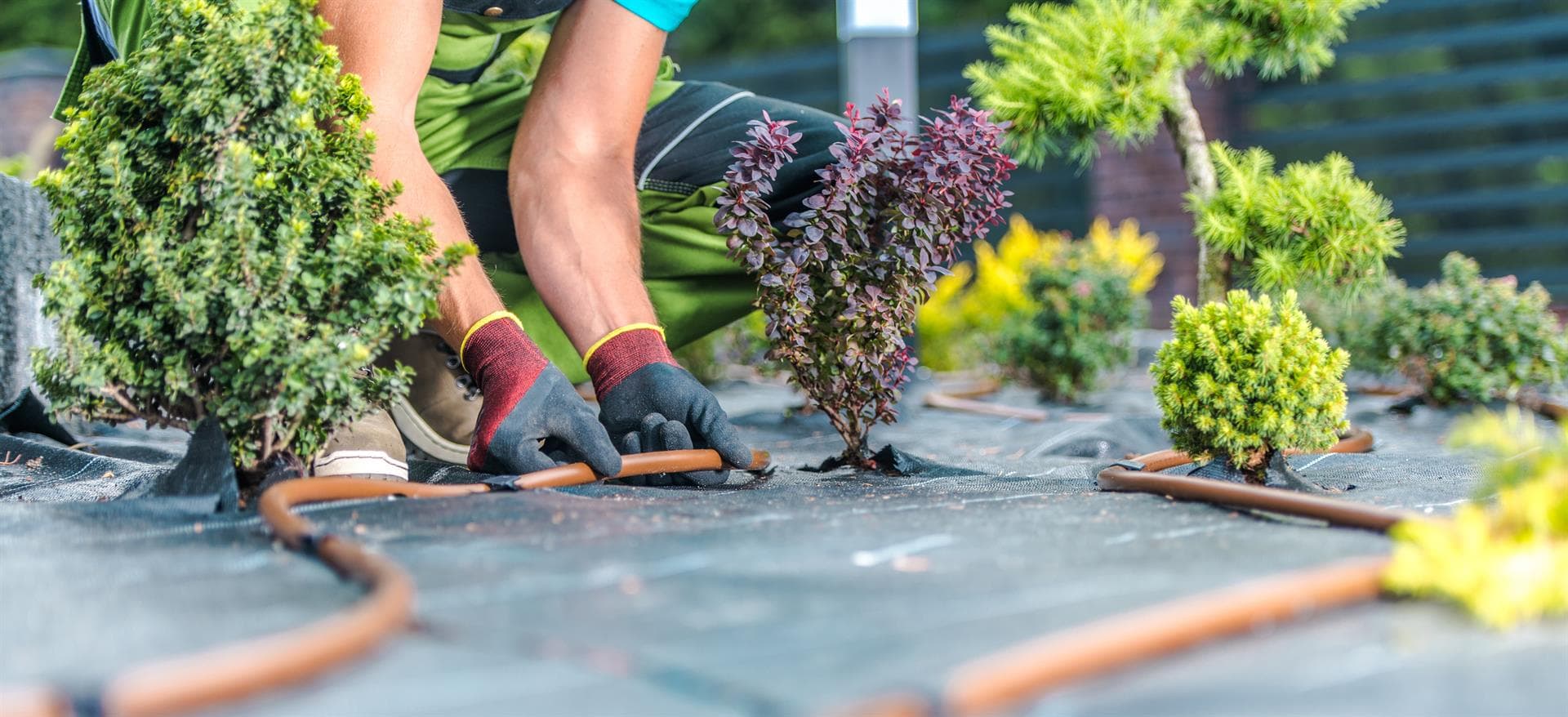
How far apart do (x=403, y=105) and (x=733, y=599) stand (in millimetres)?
1413

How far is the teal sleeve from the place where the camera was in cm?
264

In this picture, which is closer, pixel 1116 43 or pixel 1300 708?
pixel 1300 708

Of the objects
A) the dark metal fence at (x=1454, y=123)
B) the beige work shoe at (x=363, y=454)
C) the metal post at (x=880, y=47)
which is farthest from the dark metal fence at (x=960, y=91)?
the beige work shoe at (x=363, y=454)

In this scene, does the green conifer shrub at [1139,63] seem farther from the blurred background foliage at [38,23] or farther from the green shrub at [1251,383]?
the blurred background foliage at [38,23]

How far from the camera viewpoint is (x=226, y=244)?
177cm

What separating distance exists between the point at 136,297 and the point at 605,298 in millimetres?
889

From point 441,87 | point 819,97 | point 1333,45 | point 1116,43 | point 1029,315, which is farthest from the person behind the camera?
point 819,97

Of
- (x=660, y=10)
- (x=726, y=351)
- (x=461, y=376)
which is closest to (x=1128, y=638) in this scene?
(x=461, y=376)

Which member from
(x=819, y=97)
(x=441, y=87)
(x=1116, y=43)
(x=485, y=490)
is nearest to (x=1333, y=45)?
(x=819, y=97)

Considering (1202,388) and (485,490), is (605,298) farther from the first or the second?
(1202,388)

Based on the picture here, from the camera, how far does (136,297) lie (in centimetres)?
184

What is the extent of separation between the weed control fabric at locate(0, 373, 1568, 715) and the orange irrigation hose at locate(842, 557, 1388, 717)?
0.06 feet

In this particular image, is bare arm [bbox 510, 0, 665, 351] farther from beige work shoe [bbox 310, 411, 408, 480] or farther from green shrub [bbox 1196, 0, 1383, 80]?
green shrub [bbox 1196, 0, 1383, 80]

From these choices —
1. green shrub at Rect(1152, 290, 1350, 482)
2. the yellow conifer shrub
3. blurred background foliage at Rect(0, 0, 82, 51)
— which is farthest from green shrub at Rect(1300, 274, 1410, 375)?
blurred background foliage at Rect(0, 0, 82, 51)
